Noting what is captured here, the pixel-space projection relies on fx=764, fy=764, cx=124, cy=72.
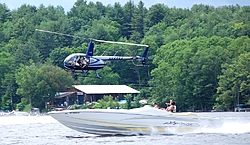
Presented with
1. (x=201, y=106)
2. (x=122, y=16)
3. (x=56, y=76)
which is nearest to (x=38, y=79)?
(x=56, y=76)

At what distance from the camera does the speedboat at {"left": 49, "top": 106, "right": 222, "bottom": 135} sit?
143ft

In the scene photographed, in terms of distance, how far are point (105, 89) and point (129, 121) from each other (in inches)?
2913

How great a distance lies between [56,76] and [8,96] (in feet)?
39.7

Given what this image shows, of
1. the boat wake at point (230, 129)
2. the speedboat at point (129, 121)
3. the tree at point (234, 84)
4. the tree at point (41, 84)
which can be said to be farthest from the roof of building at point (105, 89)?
the speedboat at point (129, 121)

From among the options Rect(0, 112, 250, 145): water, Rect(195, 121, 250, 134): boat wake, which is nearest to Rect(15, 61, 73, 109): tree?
Rect(0, 112, 250, 145): water

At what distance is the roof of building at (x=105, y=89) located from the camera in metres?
116

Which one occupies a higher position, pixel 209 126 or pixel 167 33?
pixel 167 33

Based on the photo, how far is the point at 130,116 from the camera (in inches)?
1709

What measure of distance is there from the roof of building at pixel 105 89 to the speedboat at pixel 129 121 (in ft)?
233

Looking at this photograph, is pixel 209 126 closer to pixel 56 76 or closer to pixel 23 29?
pixel 56 76

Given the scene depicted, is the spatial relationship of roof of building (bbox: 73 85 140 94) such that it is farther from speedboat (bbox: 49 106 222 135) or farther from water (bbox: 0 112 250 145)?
speedboat (bbox: 49 106 222 135)

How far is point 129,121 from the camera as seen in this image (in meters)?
43.5

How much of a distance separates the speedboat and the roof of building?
2802 inches

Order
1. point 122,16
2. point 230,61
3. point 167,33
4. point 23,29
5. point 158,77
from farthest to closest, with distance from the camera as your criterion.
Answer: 1. point 122,16
2. point 23,29
3. point 167,33
4. point 158,77
5. point 230,61
